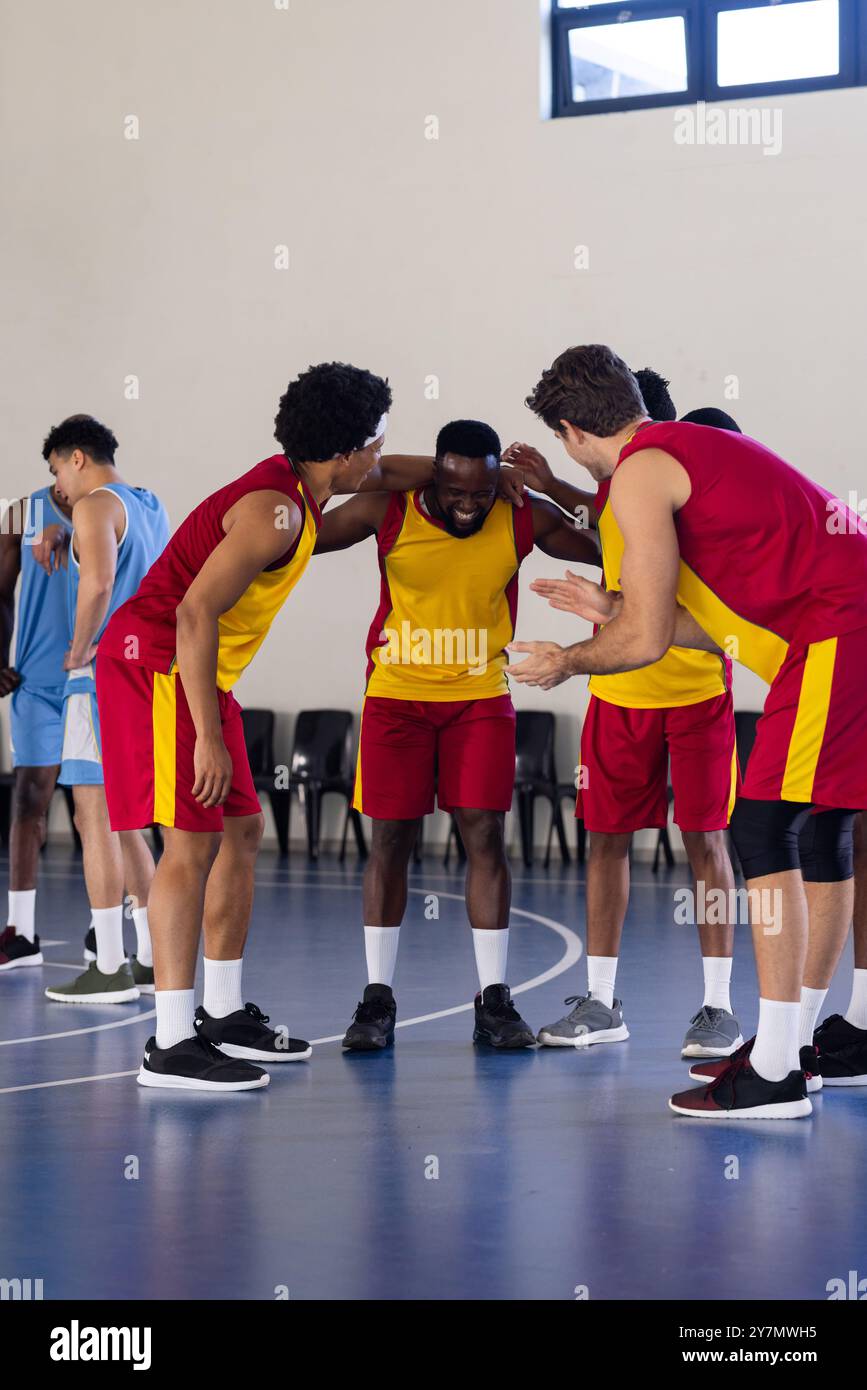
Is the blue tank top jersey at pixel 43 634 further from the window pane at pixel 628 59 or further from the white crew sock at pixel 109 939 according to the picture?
the window pane at pixel 628 59

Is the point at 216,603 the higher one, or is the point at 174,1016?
the point at 216,603

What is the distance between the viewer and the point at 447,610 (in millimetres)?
4469

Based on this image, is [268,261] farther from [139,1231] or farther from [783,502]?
[139,1231]

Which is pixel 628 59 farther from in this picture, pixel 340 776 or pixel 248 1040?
pixel 248 1040

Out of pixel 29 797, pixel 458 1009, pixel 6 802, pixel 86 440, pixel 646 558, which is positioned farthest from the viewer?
pixel 6 802

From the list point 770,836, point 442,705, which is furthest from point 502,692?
point 770,836

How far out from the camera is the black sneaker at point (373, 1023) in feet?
13.9

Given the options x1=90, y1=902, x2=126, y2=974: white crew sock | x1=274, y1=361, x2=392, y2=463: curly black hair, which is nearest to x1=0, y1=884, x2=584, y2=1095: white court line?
x1=90, y1=902, x2=126, y2=974: white crew sock

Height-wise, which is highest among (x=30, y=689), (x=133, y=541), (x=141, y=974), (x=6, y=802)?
(x=133, y=541)

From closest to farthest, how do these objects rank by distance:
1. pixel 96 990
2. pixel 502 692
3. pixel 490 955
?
pixel 490 955, pixel 502 692, pixel 96 990

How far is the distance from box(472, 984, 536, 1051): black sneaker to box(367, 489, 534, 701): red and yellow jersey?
0.83 metres

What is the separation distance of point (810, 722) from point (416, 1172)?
4.10 ft

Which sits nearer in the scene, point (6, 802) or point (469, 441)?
point (469, 441)

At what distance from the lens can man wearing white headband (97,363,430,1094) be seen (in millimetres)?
3689
